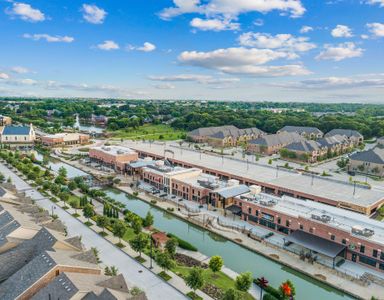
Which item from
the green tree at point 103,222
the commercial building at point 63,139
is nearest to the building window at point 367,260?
the green tree at point 103,222

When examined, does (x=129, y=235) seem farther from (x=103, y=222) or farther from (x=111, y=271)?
(x=111, y=271)

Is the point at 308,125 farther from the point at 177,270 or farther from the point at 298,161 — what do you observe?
the point at 177,270

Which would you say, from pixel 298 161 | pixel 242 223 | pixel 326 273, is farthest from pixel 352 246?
pixel 298 161

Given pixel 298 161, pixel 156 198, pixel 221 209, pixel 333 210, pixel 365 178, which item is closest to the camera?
pixel 333 210

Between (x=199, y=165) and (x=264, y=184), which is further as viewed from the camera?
(x=199, y=165)

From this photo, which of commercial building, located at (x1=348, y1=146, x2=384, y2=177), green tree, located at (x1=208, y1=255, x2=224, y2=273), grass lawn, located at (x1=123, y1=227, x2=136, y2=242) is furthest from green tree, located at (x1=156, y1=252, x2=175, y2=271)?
commercial building, located at (x1=348, y1=146, x2=384, y2=177)

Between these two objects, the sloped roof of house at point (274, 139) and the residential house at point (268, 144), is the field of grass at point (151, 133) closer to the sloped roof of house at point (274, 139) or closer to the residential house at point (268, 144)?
the residential house at point (268, 144)

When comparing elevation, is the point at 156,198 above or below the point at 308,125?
below

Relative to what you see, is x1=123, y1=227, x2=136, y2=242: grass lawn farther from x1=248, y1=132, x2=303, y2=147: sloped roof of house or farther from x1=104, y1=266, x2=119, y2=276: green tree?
x1=248, y1=132, x2=303, y2=147: sloped roof of house
